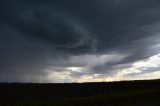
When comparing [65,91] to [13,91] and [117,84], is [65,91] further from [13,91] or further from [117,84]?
[117,84]

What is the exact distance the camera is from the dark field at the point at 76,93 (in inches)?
1662

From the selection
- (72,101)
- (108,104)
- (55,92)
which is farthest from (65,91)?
(108,104)

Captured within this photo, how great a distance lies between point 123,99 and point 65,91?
17.9 metres

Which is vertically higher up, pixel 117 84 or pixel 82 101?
pixel 117 84

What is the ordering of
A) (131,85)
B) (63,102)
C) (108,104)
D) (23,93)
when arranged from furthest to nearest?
(131,85)
(23,93)
(63,102)
(108,104)

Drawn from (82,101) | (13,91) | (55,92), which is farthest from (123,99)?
(13,91)

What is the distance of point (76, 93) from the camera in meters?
56.8

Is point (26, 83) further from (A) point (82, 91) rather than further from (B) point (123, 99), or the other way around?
(B) point (123, 99)

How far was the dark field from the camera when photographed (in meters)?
42.2

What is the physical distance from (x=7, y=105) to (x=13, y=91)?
17.6 metres

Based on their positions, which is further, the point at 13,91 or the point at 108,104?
the point at 13,91

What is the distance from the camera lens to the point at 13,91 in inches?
2261

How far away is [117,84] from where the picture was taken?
2714 inches

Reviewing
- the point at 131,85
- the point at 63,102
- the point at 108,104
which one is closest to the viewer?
the point at 108,104
